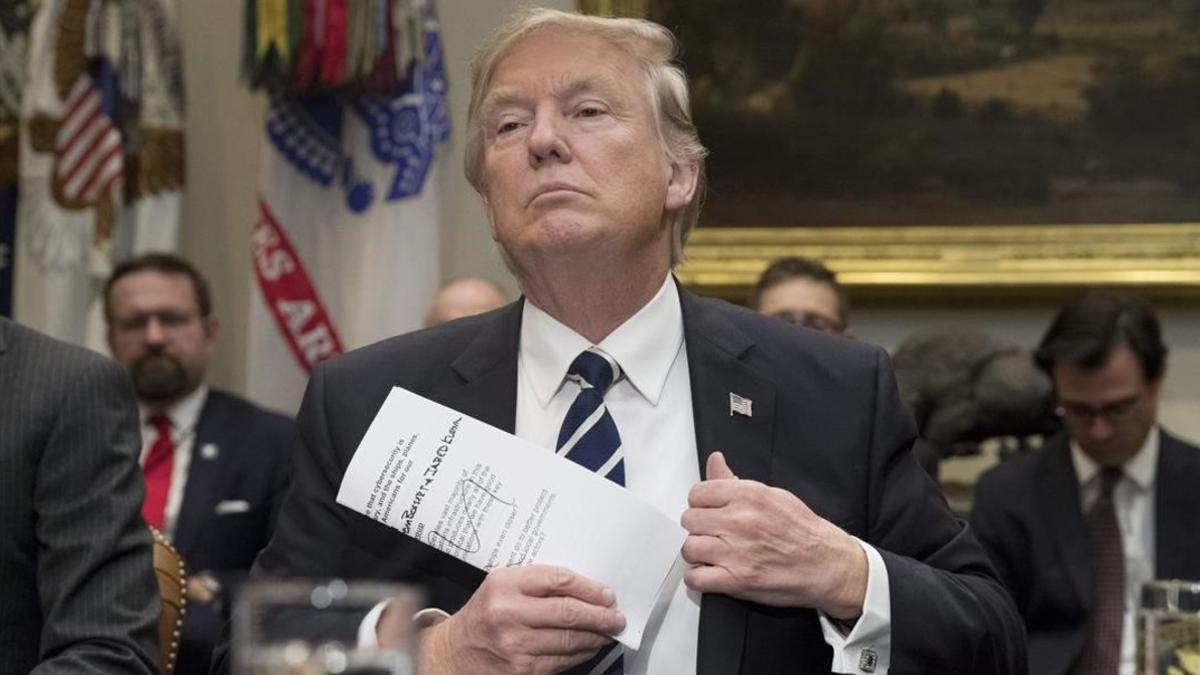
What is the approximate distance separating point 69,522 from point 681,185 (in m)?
1.05

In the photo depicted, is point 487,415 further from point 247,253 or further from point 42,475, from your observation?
point 247,253

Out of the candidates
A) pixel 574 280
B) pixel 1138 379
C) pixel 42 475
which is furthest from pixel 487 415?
pixel 1138 379

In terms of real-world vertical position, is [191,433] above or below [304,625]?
above

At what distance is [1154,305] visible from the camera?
641cm

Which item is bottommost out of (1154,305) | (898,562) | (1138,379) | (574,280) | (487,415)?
(898,562)

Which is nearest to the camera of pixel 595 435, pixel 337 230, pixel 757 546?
pixel 757 546

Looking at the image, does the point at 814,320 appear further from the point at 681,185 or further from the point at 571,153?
the point at 571,153

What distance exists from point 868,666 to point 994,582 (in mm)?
336

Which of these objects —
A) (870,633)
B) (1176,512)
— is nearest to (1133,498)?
(1176,512)

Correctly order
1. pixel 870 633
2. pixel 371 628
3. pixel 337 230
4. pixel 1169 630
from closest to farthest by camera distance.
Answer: pixel 371 628 → pixel 1169 630 → pixel 870 633 → pixel 337 230

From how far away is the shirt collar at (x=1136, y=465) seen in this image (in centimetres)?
517

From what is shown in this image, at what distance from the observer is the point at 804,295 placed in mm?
5734

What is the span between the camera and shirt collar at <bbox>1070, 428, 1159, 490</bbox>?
5.17 m

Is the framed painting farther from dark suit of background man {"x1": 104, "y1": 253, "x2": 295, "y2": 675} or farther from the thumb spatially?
the thumb
